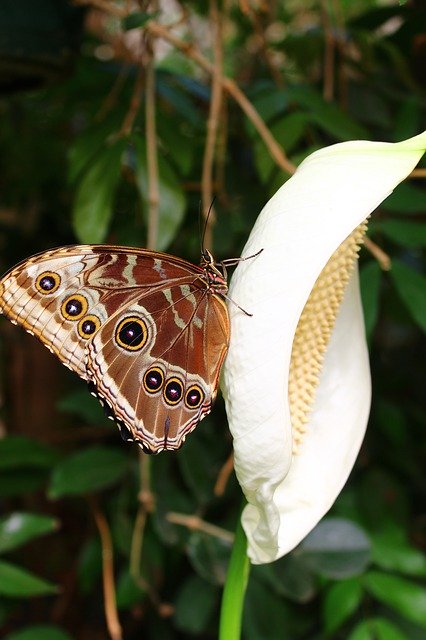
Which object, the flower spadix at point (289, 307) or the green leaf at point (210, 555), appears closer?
the flower spadix at point (289, 307)

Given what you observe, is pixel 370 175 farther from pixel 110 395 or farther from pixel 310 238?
pixel 110 395

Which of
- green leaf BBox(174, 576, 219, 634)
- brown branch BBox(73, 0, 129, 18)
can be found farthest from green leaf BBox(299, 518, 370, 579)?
brown branch BBox(73, 0, 129, 18)

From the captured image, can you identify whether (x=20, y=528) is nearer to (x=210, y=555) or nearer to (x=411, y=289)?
(x=210, y=555)

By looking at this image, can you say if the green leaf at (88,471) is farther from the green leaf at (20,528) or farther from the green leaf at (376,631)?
the green leaf at (376,631)

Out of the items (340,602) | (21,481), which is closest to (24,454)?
(21,481)

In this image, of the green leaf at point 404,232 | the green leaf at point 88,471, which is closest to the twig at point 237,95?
the green leaf at point 404,232

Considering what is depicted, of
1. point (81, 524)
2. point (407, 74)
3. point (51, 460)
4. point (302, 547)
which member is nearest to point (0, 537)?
point (51, 460)

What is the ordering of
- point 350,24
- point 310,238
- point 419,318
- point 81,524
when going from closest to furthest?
A: 1. point 310,238
2. point 419,318
3. point 350,24
4. point 81,524
